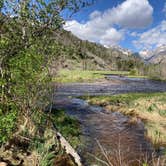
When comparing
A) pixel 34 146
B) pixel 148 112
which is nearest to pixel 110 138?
pixel 148 112

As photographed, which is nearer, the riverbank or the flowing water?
the riverbank

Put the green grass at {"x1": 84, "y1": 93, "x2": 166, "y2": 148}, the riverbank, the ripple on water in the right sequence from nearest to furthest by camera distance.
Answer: the riverbank, the ripple on water, the green grass at {"x1": 84, "y1": 93, "x2": 166, "y2": 148}

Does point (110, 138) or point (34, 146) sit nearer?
point (34, 146)

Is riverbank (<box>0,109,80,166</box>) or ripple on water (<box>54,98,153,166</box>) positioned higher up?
riverbank (<box>0,109,80,166</box>)

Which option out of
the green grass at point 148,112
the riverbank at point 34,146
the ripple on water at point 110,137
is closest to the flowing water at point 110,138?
the ripple on water at point 110,137

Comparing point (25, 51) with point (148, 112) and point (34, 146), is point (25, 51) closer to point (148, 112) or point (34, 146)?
point (34, 146)

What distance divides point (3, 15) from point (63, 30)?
3.11 metres

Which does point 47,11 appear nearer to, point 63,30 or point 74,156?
point 63,30

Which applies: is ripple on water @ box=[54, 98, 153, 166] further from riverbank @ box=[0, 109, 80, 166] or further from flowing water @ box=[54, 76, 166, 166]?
riverbank @ box=[0, 109, 80, 166]

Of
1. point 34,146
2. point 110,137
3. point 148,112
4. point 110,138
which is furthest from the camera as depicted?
point 148,112

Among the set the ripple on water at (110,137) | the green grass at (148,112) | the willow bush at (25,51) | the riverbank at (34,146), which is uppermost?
the willow bush at (25,51)

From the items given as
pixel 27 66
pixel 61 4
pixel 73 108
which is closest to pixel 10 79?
pixel 27 66

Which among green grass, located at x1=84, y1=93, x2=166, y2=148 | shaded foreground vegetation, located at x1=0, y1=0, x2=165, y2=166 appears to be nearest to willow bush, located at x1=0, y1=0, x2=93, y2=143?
shaded foreground vegetation, located at x1=0, y1=0, x2=165, y2=166

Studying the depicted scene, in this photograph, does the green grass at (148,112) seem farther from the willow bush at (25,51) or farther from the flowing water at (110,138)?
the willow bush at (25,51)
